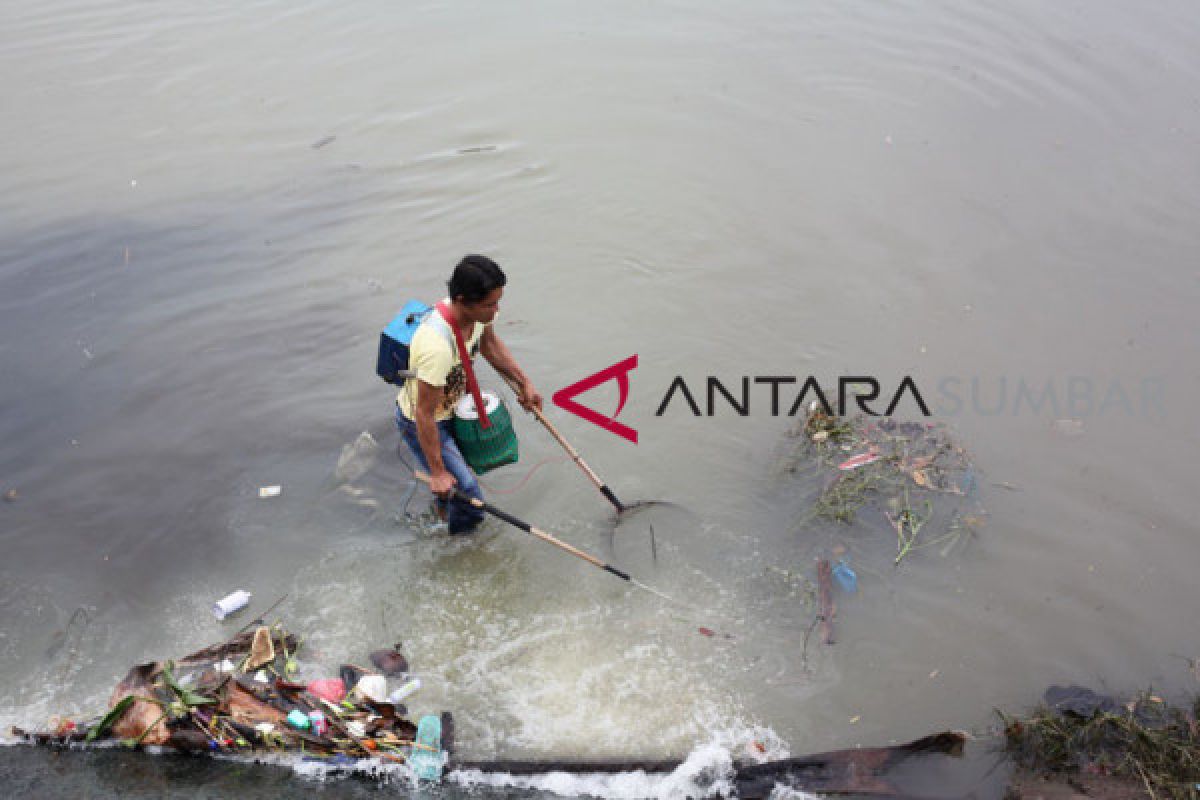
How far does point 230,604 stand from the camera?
4406 mm

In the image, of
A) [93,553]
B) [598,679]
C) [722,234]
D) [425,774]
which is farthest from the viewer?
[722,234]

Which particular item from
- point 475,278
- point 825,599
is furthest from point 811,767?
point 475,278

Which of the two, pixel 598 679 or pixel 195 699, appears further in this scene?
pixel 598 679

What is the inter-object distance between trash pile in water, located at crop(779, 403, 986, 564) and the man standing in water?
1790 mm

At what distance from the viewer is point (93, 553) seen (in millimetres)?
4793

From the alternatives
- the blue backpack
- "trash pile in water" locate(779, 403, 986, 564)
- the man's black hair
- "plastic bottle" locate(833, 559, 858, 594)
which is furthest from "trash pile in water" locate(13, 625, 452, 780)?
"trash pile in water" locate(779, 403, 986, 564)

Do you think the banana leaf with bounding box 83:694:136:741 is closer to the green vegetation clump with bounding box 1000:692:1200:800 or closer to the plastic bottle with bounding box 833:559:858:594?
the plastic bottle with bounding box 833:559:858:594

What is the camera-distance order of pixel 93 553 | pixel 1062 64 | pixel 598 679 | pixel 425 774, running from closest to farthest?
pixel 425 774 → pixel 598 679 → pixel 93 553 → pixel 1062 64

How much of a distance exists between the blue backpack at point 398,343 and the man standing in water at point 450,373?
7 cm

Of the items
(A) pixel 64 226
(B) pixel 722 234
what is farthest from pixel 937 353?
(A) pixel 64 226

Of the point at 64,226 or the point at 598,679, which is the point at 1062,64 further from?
the point at 64,226

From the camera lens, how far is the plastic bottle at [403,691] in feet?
13.1

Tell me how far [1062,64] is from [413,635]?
830 cm

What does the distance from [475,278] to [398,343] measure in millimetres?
651
